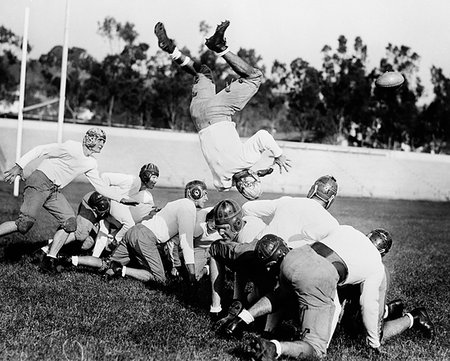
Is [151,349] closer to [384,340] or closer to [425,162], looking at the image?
[384,340]

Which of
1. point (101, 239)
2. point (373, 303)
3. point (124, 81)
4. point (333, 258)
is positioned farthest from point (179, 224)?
point (124, 81)

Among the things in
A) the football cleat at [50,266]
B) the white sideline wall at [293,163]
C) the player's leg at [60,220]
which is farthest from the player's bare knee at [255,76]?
the white sideline wall at [293,163]

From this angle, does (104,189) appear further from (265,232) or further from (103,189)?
(265,232)

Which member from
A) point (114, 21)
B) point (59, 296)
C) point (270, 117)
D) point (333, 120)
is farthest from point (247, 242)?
point (270, 117)

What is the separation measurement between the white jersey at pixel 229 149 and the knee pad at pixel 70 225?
2.45m

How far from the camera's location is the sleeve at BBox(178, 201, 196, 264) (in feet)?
28.1

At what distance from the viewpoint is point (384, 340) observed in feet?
21.8

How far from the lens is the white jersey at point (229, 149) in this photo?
8.13m

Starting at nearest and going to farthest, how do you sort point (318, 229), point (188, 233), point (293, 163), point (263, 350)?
point (263, 350) → point (318, 229) → point (188, 233) → point (293, 163)

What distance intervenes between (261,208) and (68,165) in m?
3.48

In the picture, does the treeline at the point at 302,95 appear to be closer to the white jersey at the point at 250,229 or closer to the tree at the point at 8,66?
the tree at the point at 8,66

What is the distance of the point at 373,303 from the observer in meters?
6.16

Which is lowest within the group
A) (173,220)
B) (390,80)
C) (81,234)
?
(81,234)

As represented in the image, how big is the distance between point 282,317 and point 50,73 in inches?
2771
